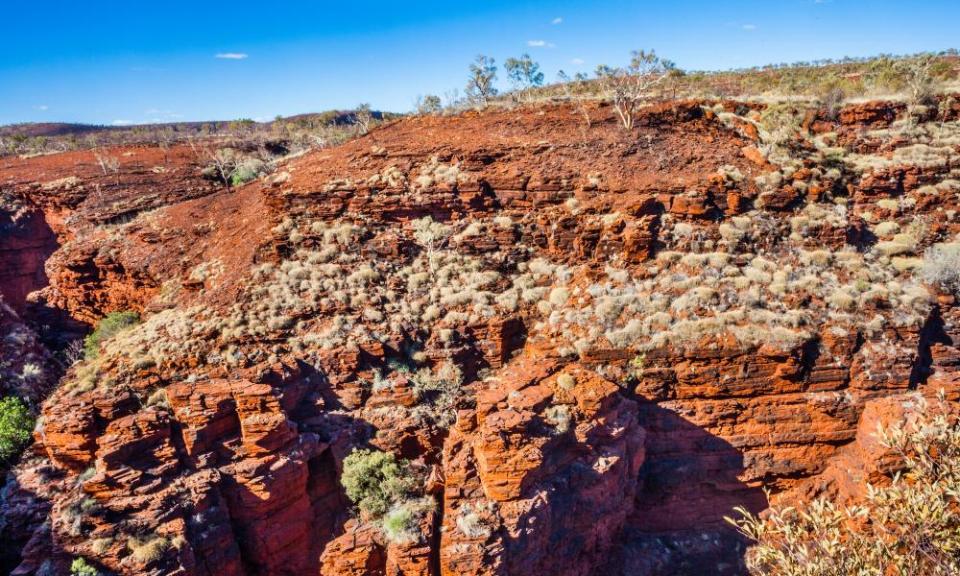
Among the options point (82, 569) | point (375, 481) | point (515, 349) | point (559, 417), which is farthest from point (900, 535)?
point (82, 569)

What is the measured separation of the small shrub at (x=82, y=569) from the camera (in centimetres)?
1117

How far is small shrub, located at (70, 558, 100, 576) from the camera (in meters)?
11.2

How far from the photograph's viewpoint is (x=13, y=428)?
1667cm

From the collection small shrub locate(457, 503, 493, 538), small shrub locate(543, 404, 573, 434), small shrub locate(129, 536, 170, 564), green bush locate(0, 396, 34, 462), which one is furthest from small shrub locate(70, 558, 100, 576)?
small shrub locate(543, 404, 573, 434)

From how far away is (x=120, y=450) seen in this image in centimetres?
1248

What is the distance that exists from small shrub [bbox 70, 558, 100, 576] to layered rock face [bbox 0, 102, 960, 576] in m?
0.41

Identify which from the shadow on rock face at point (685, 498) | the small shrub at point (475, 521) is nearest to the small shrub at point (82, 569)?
the small shrub at point (475, 521)

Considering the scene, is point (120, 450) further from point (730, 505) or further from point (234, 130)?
point (234, 130)

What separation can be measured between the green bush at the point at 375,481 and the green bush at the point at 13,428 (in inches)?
456

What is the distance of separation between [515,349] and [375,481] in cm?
Answer: 638

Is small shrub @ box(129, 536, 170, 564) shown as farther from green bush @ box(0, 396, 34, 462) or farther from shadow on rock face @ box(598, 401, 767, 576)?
shadow on rock face @ box(598, 401, 767, 576)

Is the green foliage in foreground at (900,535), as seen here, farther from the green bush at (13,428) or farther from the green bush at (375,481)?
the green bush at (13,428)

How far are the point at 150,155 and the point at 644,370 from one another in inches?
1675

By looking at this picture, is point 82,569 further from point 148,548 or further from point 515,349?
point 515,349
